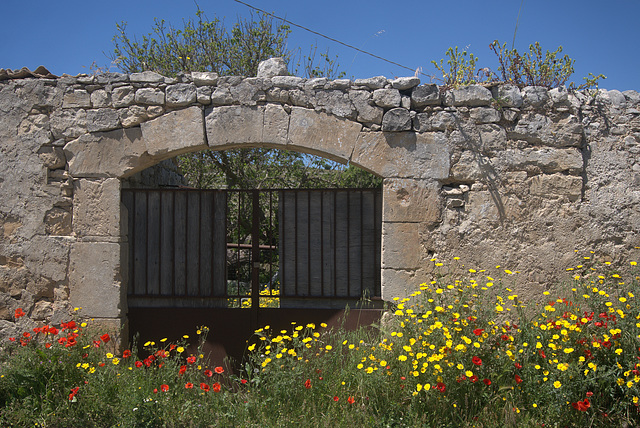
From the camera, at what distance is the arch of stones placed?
382cm

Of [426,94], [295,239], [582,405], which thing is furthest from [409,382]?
[426,94]

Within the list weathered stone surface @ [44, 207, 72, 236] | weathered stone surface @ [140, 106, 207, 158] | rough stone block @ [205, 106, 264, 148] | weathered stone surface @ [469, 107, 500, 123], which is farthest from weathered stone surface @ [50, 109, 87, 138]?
weathered stone surface @ [469, 107, 500, 123]

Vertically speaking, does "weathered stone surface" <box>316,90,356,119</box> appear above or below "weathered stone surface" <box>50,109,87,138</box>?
above

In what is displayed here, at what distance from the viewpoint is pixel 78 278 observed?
390cm

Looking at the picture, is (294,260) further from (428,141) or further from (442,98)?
(442,98)

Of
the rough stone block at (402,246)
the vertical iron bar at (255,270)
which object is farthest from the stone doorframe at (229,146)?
the vertical iron bar at (255,270)

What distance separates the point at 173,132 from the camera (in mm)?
3893

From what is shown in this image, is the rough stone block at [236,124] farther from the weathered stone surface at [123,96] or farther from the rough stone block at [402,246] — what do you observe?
the rough stone block at [402,246]

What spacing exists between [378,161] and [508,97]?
1154 mm

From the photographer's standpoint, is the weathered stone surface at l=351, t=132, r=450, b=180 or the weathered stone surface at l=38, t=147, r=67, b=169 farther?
the weathered stone surface at l=38, t=147, r=67, b=169

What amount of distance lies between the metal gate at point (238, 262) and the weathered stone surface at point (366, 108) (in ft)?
2.02

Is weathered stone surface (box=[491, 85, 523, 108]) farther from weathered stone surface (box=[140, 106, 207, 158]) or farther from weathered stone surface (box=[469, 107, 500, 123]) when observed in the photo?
weathered stone surface (box=[140, 106, 207, 158])

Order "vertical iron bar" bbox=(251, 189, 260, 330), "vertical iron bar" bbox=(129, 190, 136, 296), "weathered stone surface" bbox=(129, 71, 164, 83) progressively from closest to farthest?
1. "weathered stone surface" bbox=(129, 71, 164, 83)
2. "vertical iron bar" bbox=(251, 189, 260, 330)
3. "vertical iron bar" bbox=(129, 190, 136, 296)

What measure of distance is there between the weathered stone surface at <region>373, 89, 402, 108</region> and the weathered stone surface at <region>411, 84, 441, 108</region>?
132mm
